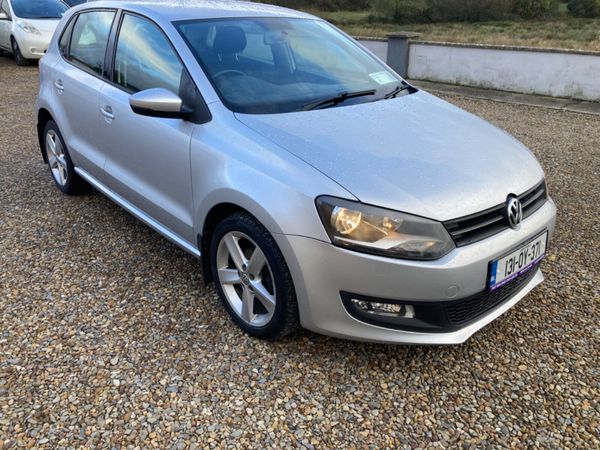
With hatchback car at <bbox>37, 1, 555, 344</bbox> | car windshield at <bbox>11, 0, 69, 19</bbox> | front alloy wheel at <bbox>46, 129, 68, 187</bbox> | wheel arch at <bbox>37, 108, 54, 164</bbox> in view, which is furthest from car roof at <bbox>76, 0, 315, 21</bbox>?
car windshield at <bbox>11, 0, 69, 19</bbox>

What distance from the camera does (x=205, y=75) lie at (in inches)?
112

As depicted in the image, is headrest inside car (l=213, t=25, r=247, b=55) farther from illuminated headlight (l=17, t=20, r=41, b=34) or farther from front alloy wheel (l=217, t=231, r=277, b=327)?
illuminated headlight (l=17, t=20, r=41, b=34)

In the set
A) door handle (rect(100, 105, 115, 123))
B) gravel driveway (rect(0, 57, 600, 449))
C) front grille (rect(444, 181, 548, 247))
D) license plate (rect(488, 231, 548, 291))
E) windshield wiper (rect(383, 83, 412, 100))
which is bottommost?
gravel driveway (rect(0, 57, 600, 449))

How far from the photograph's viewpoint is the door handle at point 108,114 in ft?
11.3

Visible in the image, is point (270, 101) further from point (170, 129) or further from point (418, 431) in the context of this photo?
point (418, 431)

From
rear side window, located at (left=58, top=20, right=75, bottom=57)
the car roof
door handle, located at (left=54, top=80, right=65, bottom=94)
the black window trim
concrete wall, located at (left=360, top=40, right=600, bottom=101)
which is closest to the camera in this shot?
the car roof

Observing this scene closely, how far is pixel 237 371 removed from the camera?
254 cm

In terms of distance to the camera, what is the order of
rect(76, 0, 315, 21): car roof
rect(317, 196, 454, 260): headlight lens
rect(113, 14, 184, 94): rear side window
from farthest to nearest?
rect(76, 0, 315, 21): car roof
rect(113, 14, 184, 94): rear side window
rect(317, 196, 454, 260): headlight lens

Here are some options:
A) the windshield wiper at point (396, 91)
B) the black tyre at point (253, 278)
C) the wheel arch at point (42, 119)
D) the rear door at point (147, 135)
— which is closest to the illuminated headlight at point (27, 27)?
the wheel arch at point (42, 119)

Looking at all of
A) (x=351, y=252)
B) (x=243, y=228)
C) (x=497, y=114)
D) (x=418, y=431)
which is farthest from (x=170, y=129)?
(x=497, y=114)

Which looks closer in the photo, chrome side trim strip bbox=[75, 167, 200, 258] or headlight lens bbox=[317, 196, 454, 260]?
headlight lens bbox=[317, 196, 454, 260]

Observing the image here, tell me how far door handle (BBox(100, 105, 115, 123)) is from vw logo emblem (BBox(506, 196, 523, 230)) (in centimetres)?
241

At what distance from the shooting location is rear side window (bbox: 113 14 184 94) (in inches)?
118

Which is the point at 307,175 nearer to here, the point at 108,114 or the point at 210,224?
the point at 210,224
